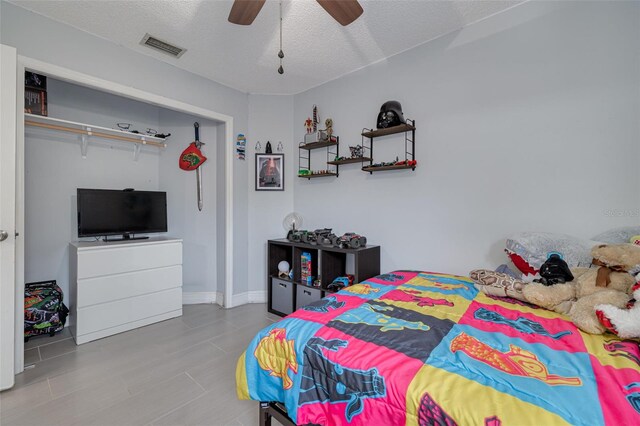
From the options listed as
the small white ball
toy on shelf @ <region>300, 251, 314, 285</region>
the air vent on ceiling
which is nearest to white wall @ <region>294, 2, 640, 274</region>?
toy on shelf @ <region>300, 251, 314, 285</region>

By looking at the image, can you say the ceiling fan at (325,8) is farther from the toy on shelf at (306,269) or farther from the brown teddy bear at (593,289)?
the toy on shelf at (306,269)

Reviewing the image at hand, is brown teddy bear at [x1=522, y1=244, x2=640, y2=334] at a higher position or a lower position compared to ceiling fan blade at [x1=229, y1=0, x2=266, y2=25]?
lower

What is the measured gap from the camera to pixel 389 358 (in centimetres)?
90

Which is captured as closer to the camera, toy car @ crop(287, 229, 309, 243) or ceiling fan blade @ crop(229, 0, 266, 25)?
ceiling fan blade @ crop(229, 0, 266, 25)

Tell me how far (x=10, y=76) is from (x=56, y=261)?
70.8 inches

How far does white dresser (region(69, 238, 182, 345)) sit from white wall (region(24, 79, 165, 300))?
282 mm

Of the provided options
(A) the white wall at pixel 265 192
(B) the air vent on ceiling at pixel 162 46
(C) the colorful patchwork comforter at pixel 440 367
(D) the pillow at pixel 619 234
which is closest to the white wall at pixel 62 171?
(B) the air vent on ceiling at pixel 162 46

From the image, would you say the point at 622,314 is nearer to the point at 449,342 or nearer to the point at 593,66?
the point at 449,342

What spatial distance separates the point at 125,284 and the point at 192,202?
120 cm

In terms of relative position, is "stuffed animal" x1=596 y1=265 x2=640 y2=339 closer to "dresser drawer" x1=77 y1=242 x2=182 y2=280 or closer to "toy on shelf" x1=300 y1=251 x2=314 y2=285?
"toy on shelf" x1=300 y1=251 x2=314 y2=285

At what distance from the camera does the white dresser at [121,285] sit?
91.0 inches

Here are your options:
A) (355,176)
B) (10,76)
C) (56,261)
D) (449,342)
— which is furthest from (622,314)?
(56,261)

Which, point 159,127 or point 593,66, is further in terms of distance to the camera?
point 159,127

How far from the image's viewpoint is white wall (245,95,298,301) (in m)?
3.37
